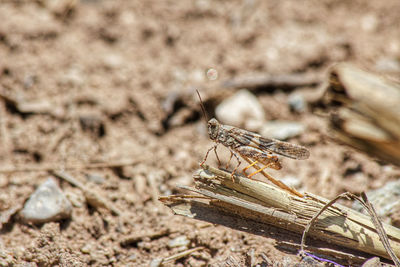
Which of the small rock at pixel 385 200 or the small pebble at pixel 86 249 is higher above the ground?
the small rock at pixel 385 200

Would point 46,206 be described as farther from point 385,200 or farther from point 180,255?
point 385,200

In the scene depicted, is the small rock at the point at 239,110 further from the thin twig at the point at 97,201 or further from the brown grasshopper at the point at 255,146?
the thin twig at the point at 97,201

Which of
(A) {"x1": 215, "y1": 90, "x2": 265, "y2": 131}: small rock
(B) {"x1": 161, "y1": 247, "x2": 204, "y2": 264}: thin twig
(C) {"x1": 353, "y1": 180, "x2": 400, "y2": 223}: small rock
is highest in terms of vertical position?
(A) {"x1": 215, "y1": 90, "x2": 265, "y2": 131}: small rock

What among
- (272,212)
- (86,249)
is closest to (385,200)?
(272,212)

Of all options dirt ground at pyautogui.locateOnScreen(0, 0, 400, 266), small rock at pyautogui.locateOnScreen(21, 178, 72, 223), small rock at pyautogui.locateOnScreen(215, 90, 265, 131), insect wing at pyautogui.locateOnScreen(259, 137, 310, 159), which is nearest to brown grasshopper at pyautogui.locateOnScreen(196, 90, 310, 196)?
insect wing at pyautogui.locateOnScreen(259, 137, 310, 159)

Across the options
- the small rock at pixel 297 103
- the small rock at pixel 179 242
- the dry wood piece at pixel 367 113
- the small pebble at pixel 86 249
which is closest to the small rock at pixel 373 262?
the dry wood piece at pixel 367 113

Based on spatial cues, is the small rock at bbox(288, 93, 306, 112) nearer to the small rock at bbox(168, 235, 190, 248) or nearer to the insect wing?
the insect wing
